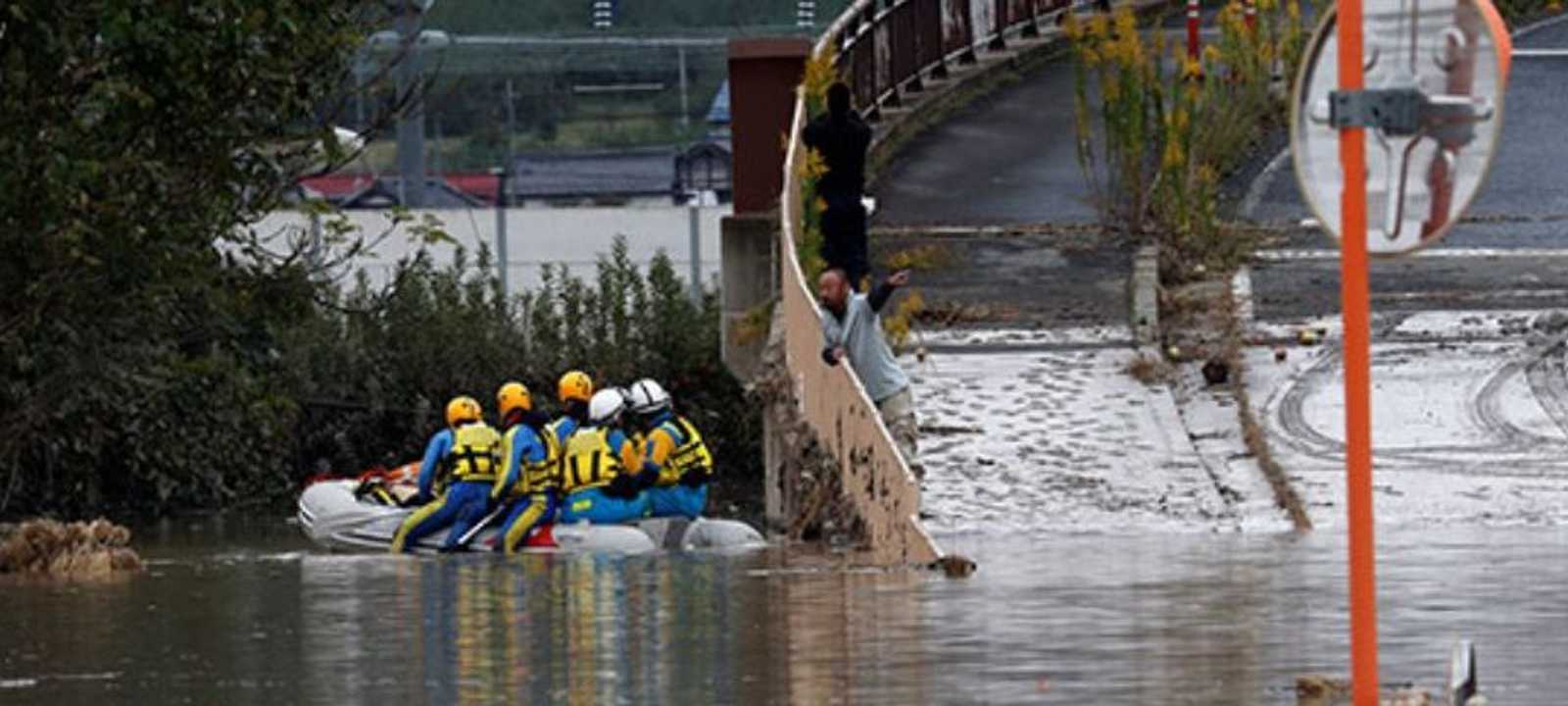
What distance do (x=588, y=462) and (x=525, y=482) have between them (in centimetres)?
56

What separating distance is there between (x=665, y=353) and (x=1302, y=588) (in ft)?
83.9

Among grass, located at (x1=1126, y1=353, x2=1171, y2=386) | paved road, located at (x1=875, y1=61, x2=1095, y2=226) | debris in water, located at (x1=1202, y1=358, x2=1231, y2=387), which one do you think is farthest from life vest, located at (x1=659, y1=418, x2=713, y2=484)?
debris in water, located at (x1=1202, y1=358, x2=1231, y2=387)

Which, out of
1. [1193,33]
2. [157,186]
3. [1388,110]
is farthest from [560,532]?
[1388,110]

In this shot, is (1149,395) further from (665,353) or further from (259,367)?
(665,353)

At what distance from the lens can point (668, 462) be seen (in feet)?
95.9

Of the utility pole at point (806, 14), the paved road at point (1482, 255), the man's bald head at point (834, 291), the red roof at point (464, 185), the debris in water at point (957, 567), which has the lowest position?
the debris in water at point (957, 567)

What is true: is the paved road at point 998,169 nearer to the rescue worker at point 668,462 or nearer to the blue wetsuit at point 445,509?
the rescue worker at point 668,462

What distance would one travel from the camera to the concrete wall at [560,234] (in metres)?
51.0

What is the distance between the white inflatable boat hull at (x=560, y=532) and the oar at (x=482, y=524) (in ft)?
0.18

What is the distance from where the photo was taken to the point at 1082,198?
106ft

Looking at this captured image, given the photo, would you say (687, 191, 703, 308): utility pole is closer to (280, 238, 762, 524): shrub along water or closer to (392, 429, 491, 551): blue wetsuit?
(280, 238, 762, 524): shrub along water

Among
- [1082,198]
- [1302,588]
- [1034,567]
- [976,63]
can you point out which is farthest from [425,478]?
[1302,588]

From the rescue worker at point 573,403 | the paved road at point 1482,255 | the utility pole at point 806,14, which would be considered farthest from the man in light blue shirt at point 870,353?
the utility pole at point 806,14

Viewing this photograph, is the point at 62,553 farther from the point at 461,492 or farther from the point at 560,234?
the point at 560,234
